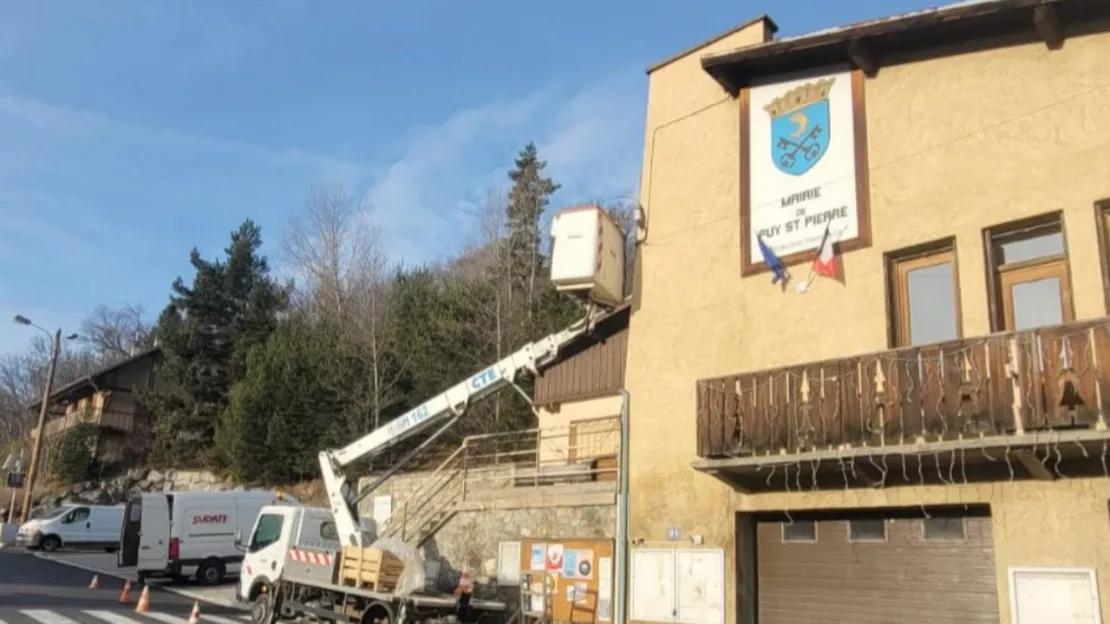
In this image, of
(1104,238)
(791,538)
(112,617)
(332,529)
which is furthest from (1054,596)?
(112,617)

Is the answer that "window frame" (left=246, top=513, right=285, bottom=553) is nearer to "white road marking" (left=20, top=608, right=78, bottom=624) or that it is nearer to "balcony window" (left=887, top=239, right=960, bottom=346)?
"white road marking" (left=20, top=608, right=78, bottom=624)

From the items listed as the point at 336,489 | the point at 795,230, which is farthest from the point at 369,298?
the point at 795,230

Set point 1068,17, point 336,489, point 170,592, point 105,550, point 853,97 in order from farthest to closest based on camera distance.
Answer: point 105,550, point 170,592, point 336,489, point 853,97, point 1068,17

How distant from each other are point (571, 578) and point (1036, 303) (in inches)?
337

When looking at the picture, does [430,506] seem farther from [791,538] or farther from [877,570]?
[877,570]

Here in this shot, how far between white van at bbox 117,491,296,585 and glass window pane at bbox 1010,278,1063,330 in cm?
2165

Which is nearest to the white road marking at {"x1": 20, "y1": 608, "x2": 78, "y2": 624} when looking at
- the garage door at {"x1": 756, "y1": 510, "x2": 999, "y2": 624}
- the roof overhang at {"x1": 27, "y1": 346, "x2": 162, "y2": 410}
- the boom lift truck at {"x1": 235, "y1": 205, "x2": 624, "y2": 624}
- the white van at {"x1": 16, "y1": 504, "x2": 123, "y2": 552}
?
the boom lift truck at {"x1": 235, "y1": 205, "x2": 624, "y2": 624}

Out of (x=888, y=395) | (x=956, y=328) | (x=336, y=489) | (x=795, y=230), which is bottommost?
(x=336, y=489)

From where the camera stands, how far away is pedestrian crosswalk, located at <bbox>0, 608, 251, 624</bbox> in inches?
615

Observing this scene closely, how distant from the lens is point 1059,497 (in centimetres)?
969

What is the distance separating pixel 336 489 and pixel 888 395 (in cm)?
1162

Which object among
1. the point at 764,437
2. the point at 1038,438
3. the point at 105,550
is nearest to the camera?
the point at 1038,438

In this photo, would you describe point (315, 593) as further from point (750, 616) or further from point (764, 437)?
point (764, 437)

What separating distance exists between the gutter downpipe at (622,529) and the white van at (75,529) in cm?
2900
